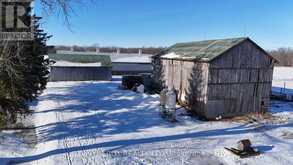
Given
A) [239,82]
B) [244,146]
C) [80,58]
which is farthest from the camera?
[80,58]

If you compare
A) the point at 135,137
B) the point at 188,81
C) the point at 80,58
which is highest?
the point at 80,58

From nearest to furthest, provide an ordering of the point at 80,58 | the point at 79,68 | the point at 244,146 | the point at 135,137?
the point at 244,146, the point at 135,137, the point at 79,68, the point at 80,58

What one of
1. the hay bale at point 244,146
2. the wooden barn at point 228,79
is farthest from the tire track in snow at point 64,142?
the wooden barn at point 228,79

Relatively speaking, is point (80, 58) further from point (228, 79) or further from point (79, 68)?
point (228, 79)

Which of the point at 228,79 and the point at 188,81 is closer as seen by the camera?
the point at 228,79

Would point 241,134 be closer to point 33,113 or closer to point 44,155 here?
point 44,155

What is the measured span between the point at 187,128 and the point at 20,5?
29.9 feet

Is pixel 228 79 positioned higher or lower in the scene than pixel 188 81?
higher

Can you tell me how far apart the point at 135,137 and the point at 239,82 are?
7838 mm

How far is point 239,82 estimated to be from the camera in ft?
52.6

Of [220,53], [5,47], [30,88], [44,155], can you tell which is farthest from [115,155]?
[220,53]

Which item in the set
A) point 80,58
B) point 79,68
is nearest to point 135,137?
point 79,68

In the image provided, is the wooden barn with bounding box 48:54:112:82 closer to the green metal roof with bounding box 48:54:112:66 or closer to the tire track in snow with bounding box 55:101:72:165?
the green metal roof with bounding box 48:54:112:66

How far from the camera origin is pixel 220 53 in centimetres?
1524
